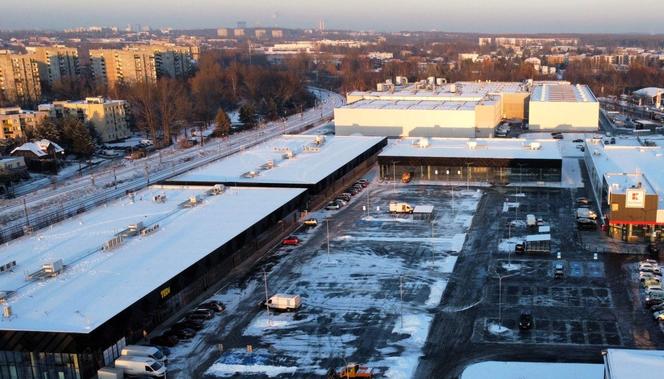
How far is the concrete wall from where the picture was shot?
47594mm

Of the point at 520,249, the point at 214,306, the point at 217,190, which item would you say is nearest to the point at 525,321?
the point at 520,249

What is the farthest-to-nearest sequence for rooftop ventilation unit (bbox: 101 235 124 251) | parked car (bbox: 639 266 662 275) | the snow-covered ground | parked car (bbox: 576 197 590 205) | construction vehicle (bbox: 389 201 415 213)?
parked car (bbox: 576 197 590 205) < construction vehicle (bbox: 389 201 415 213) < parked car (bbox: 639 266 662 275) < rooftop ventilation unit (bbox: 101 235 124 251) < the snow-covered ground

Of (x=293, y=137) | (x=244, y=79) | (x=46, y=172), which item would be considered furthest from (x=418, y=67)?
(x=46, y=172)

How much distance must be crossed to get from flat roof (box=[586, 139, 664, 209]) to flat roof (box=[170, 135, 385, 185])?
11.8 meters

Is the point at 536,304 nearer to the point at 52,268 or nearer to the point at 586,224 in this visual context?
the point at 586,224

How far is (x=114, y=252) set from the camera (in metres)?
18.8

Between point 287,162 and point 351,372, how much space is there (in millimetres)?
19361

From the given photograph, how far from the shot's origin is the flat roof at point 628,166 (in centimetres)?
2464

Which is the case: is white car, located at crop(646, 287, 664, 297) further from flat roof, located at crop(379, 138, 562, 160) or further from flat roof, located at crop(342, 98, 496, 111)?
flat roof, located at crop(342, 98, 496, 111)

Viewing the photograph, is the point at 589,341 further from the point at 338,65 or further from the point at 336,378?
the point at 338,65

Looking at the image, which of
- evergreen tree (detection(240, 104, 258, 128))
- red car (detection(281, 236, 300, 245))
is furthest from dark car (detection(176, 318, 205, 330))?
evergreen tree (detection(240, 104, 258, 128))

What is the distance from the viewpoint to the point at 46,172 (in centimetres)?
3925

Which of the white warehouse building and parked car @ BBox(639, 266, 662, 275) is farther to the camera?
the white warehouse building

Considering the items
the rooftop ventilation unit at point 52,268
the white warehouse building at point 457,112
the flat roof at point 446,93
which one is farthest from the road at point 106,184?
the rooftop ventilation unit at point 52,268
